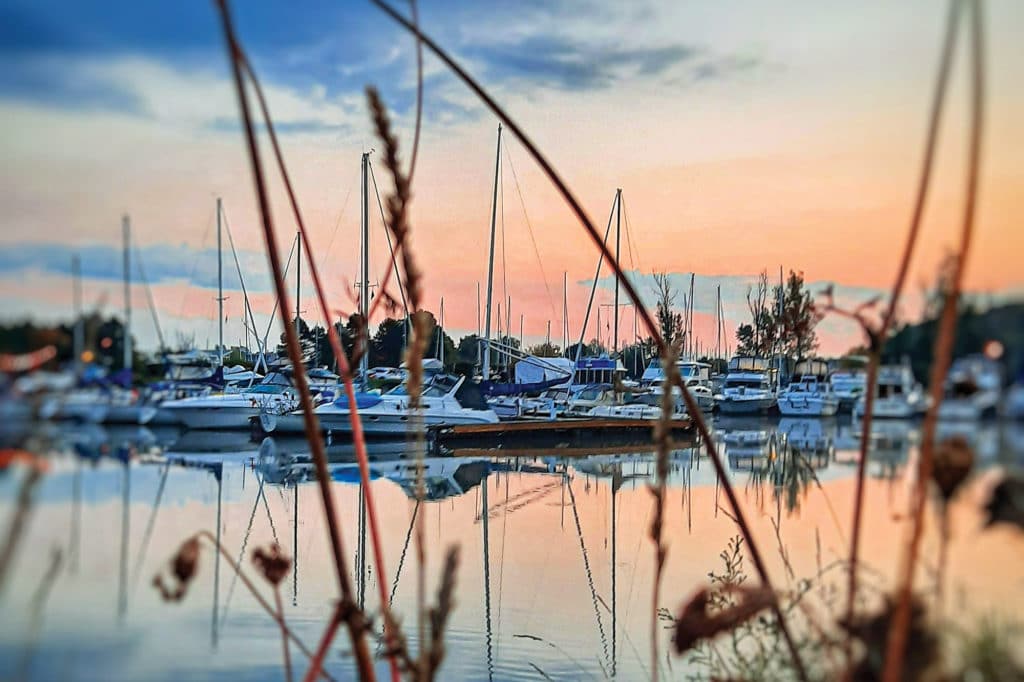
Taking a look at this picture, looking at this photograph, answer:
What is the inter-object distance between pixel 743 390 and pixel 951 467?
19.6 m

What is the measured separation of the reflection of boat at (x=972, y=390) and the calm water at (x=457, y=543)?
43 mm

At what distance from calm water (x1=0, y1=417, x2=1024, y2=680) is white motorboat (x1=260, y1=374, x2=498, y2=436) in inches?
143

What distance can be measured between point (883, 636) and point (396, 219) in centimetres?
78

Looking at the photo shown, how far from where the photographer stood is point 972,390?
1.45 metres

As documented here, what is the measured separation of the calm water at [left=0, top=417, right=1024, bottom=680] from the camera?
6.37 feet

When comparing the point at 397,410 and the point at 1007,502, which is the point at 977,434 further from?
the point at 397,410

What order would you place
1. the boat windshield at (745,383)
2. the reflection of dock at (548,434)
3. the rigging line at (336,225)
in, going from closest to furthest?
the rigging line at (336,225) → the boat windshield at (745,383) → the reflection of dock at (548,434)

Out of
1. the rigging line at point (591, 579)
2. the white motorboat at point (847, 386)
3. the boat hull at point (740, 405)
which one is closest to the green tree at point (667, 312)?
the rigging line at point (591, 579)

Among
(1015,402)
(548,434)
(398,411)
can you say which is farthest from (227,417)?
(1015,402)

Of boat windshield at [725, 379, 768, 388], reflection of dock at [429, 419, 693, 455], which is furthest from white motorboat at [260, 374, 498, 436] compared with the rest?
boat windshield at [725, 379, 768, 388]

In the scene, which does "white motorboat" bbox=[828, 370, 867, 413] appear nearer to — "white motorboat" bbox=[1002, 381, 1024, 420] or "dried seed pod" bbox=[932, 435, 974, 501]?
"white motorboat" bbox=[1002, 381, 1024, 420]

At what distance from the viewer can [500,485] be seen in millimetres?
16906

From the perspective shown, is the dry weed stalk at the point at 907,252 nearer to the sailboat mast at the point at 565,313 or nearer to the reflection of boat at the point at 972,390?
the reflection of boat at the point at 972,390

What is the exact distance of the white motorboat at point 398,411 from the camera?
20547 mm
